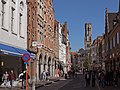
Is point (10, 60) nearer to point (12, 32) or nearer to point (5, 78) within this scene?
point (12, 32)

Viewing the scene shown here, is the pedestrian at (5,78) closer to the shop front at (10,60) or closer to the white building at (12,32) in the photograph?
the shop front at (10,60)

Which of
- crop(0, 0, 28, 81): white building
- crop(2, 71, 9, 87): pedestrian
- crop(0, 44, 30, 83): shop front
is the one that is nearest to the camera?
crop(0, 44, 30, 83): shop front

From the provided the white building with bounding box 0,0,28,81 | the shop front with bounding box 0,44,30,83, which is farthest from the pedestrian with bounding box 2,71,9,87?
the white building with bounding box 0,0,28,81

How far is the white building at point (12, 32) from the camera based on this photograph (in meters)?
28.9

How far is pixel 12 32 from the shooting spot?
32406 millimetres

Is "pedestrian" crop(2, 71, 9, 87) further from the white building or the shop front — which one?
the white building

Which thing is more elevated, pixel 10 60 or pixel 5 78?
pixel 10 60

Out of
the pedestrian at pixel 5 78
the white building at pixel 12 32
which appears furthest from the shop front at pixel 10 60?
the pedestrian at pixel 5 78

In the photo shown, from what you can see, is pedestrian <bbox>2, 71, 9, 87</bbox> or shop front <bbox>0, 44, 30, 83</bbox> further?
pedestrian <bbox>2, 71, 9, 87</bbox>

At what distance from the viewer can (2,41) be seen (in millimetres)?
28797

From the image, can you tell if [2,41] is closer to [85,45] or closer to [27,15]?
[27,15]

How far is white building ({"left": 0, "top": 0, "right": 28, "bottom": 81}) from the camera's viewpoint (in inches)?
1139

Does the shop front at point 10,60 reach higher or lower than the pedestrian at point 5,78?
Answer: higher

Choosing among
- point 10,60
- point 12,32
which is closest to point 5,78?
point 10,60
